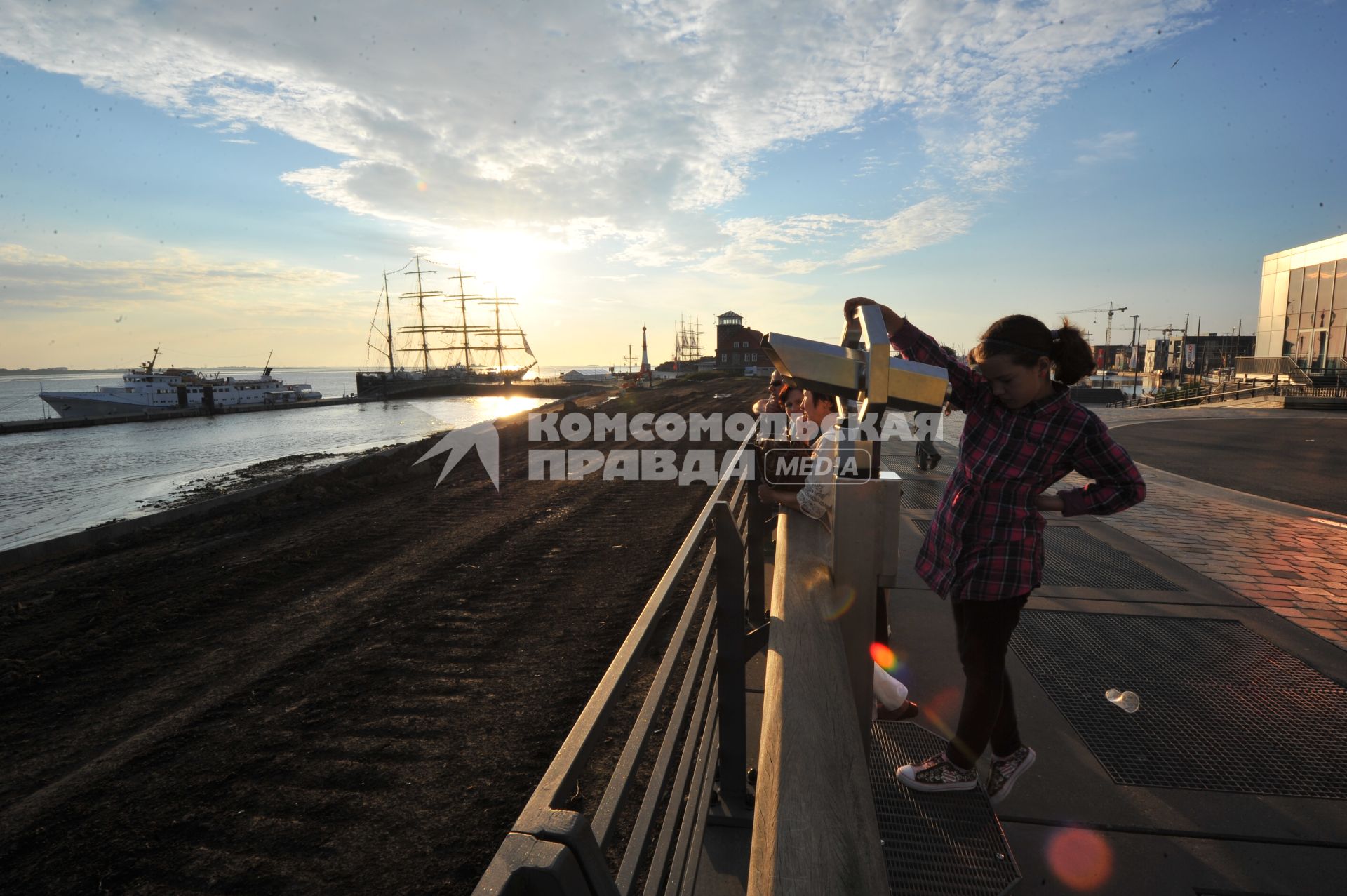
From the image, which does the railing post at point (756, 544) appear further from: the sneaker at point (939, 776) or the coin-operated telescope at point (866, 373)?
A: the coin-operated telescope at point (866, 373)

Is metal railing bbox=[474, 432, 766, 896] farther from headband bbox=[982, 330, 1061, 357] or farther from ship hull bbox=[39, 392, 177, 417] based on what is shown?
ship hull bbox=[39, 392, 177, 417]

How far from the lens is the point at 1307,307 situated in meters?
35.8

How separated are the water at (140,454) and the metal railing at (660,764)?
16.1 meters

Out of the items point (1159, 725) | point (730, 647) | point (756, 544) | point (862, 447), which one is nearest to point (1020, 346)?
point (862, 447)

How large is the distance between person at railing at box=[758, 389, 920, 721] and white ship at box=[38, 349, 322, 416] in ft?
204

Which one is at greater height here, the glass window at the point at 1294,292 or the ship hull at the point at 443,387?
the glass window at the point at 1294,292

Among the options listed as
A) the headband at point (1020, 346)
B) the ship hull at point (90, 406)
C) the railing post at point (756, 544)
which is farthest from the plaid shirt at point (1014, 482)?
the ship hull at point (90, 406)

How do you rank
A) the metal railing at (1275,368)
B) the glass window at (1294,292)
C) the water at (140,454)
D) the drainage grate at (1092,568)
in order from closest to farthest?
the drainage grate at (1092,568) < the water at (140,454) < the metal railing at (1275,368) < the glass window at (1294,292)

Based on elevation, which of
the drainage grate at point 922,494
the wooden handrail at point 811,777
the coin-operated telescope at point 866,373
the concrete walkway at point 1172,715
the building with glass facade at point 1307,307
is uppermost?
the building with glass facade at point 1307,307

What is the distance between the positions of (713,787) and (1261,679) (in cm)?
327

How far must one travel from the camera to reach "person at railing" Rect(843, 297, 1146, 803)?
2137mm

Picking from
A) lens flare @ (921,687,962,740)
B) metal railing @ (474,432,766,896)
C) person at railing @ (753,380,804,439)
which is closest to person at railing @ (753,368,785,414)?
person at railing @ (753,380,804,439)

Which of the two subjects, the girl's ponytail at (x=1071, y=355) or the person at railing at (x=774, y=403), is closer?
the girl's ponytail at (x=1071, y=355)

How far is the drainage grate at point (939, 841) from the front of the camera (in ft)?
6.97
